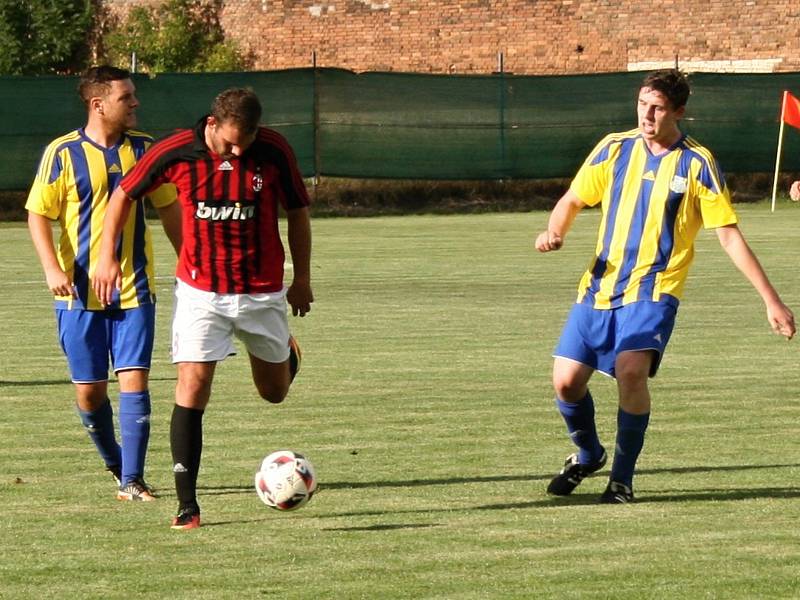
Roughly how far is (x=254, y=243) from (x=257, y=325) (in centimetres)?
35

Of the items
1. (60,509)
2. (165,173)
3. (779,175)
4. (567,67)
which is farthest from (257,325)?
(567,67)

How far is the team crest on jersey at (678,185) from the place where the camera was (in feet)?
24.6

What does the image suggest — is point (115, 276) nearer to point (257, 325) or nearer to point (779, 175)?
point (257, 325)

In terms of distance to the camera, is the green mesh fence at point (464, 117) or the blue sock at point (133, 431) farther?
the green mesh fence at point (464, 117)

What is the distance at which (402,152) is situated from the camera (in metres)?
31.4

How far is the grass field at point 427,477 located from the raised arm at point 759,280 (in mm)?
788

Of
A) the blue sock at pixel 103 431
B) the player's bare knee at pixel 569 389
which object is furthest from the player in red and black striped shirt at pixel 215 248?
Result: the player's bare knee at pixel 569 389

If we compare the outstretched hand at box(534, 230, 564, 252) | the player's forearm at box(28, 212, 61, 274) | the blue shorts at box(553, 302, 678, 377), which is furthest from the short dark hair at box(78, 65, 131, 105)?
the blue shorts at box(553, 302, 678, 377)

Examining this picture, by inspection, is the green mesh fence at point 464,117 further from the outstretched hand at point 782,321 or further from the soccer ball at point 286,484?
the outstretched hand at point 782,321

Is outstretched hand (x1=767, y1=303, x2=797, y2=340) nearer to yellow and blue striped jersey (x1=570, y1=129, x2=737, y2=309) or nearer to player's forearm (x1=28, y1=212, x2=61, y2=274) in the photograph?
yellow and blue striped jersey (x1=570, y1=129, x2=737, y2=309)

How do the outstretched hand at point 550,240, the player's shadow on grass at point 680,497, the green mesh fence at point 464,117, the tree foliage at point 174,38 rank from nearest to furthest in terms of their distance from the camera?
1. the outstretched hand at point 550,240
2. the player's shadow on grass at point 680,497
3. the green mesh fence at point 464,117
4. the tree foliage at point 174,38

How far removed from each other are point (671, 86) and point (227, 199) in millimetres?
1914

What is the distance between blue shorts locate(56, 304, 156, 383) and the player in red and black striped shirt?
0.67 metres

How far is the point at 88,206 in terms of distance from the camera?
7.93 m
